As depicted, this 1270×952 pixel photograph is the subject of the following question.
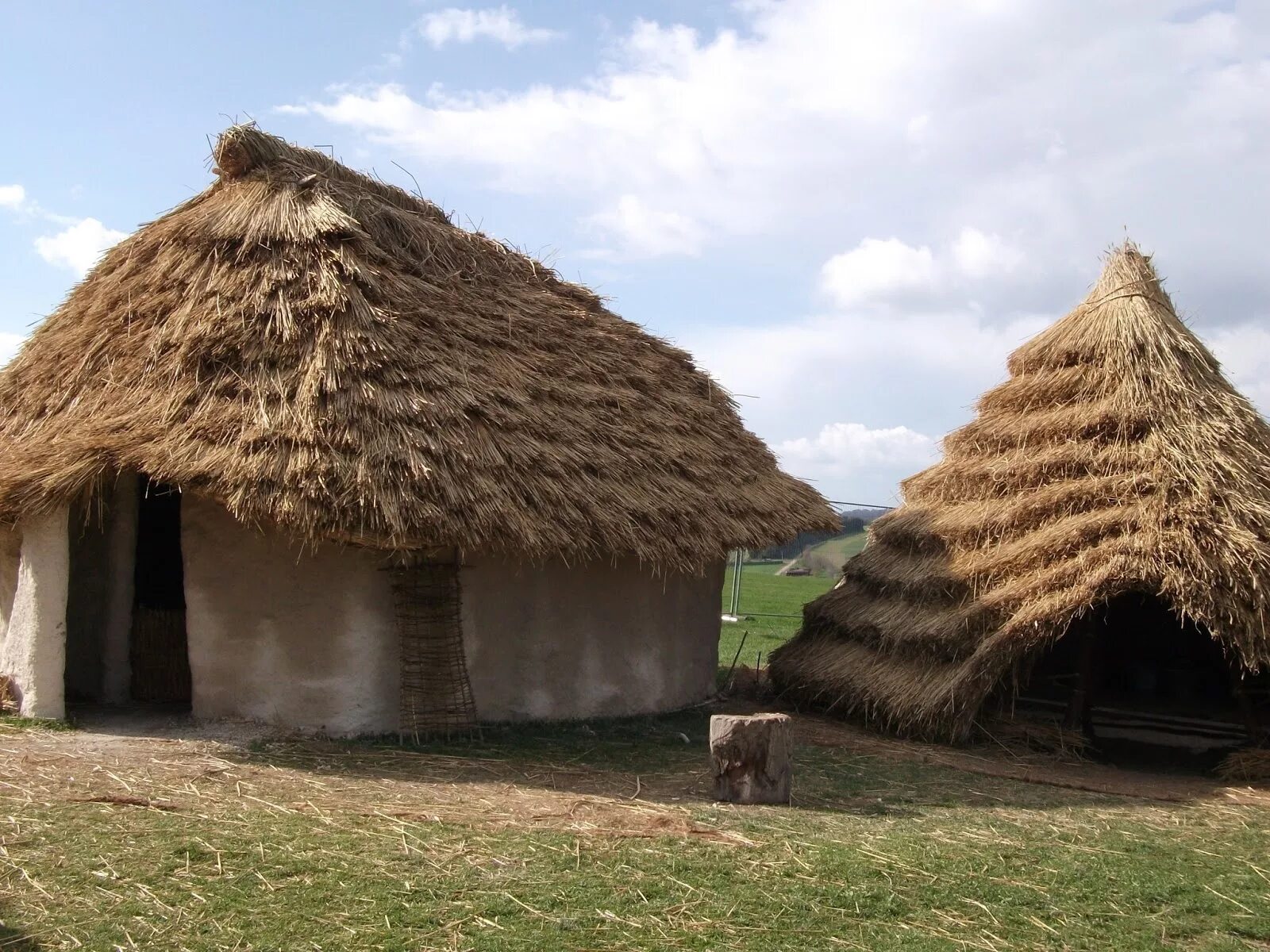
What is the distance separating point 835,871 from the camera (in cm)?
592

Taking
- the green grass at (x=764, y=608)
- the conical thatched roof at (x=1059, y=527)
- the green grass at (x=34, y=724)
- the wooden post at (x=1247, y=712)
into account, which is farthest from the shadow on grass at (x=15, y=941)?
the wooden post at (x=1247, y=712)

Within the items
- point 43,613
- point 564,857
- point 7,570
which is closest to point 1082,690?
point 564,857

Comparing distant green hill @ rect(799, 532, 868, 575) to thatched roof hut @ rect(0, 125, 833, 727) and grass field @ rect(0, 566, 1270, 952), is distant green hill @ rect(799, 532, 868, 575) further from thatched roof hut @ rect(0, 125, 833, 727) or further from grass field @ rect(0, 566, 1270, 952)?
grass field @ rect(0, 566, 1270, 952)

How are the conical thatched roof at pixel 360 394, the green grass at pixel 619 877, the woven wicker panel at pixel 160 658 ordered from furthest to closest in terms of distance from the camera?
the woven wicker panel at pixel 160 658 < the conical thatched roof at pixel 360 394 < the green grass at pixel 619 877

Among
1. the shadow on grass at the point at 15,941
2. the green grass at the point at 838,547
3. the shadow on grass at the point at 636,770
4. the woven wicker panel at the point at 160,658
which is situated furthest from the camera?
the green grass at the point at 838,547

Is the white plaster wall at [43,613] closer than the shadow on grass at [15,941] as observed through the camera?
No

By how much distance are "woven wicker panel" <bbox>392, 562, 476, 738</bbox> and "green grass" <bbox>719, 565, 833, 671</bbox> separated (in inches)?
160

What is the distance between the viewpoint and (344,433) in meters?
8.25

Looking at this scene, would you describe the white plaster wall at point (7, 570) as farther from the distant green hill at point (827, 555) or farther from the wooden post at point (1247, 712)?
the distant green hill at point (827, 555)

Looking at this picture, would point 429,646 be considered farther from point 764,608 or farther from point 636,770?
point 764,608

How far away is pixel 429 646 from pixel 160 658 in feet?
9.06

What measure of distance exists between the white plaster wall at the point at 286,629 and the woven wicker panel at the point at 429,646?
13 cm

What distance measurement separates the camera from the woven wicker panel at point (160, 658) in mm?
10172

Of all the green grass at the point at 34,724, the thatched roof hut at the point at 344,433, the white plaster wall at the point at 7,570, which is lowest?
the green grass at the point at 34,724
